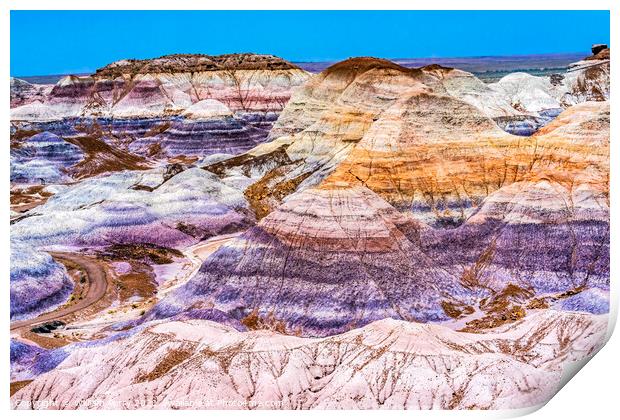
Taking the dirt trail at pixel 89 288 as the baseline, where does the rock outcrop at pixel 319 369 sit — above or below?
below

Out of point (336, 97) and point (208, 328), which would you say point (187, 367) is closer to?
point (208, 328)

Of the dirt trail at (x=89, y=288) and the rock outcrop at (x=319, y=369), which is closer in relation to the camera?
the rock outcrop at (x=319, y=369)

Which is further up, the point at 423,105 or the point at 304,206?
the point at 423,105

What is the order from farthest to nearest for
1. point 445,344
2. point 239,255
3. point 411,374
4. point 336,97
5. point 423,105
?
point 336,97 → point 423,105 → point 239,255 → point 445,344 → point 411,374

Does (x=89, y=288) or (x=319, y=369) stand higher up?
(x=89, y=288)

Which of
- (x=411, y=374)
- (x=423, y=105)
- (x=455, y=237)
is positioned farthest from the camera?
(x=423, y=105)

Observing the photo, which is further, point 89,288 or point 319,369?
point 89,288

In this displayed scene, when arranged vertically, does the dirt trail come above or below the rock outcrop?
above

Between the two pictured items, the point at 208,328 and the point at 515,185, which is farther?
the point at 515,185

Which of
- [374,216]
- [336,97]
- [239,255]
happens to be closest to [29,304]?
[239,255]

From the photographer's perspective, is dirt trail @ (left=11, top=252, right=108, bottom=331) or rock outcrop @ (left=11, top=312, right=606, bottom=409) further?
dirt trail @ (left=11, top=252, right=108, bottom=331)

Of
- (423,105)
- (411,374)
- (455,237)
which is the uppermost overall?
(423,105)
